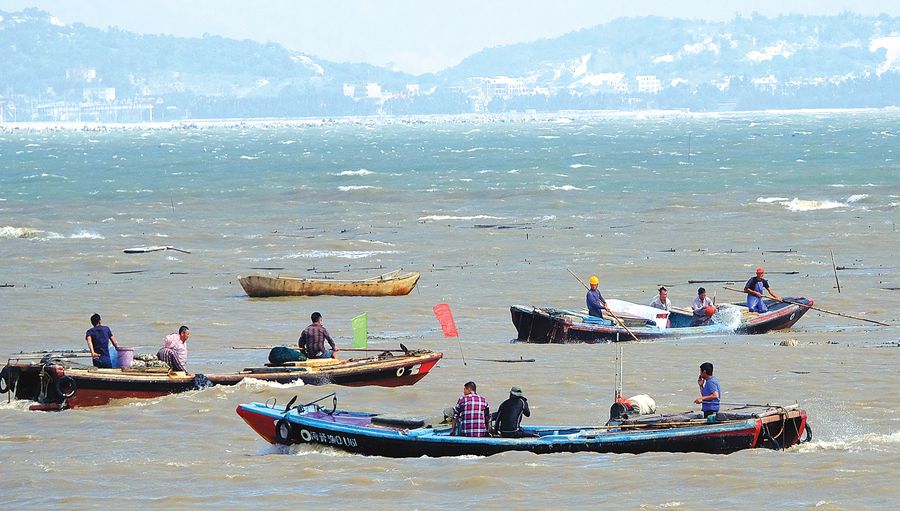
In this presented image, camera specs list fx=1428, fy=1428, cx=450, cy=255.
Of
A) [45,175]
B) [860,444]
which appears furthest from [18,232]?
[45,175]

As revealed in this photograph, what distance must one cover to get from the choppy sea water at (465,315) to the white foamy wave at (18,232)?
28cm

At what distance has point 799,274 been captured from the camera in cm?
4062

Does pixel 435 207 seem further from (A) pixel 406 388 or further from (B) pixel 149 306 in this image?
(A) pixel 406 388

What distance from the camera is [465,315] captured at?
1330 inches

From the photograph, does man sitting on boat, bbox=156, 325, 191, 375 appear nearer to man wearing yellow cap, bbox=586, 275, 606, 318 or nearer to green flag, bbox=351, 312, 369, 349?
green flag, bbox=351, 312, 369, 349

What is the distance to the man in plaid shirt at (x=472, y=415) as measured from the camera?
1742 centimetres

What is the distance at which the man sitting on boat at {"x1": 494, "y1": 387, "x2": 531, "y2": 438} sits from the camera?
1742 centimetres

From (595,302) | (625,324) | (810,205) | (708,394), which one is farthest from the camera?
(810,205)

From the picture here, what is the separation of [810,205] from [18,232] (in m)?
36.1

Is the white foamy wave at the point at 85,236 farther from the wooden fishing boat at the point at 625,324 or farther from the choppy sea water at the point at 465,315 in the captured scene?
the wooden fishing boat at the point at 625,324

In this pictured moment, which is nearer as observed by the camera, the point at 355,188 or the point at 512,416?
the point at 512,416

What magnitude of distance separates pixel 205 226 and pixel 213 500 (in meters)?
48.4

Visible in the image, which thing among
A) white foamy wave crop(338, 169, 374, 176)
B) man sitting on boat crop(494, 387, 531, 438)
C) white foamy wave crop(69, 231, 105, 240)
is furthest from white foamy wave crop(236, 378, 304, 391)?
white foamy wave crop(338, 169, 374, 176)

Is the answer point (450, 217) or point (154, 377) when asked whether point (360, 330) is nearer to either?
point (154, 377)
